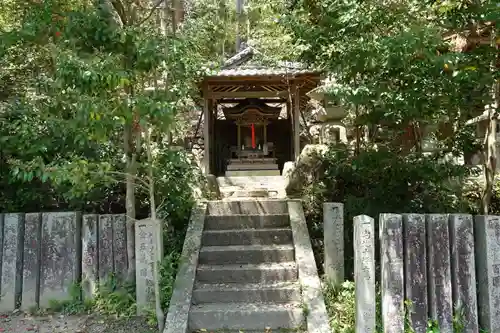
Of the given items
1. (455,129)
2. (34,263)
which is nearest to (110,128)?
(34,263)

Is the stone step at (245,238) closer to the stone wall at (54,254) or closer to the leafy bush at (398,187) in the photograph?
the leafy bush at (398,187)

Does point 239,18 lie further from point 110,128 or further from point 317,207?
point 110,128

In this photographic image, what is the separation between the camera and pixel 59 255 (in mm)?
4832

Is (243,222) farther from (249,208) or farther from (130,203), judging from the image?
(130,203)

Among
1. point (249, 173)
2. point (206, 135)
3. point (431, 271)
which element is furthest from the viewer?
point (206, 135)

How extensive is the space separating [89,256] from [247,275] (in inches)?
75.6

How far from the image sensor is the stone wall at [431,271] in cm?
398

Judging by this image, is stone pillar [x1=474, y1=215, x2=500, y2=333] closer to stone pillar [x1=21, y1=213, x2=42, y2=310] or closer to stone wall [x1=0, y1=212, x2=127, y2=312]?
stone wall [x1=0, y1=212, x2=127, y2=312]

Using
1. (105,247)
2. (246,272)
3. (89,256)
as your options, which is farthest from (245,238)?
(89,256)

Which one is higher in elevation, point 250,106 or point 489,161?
point 250,106

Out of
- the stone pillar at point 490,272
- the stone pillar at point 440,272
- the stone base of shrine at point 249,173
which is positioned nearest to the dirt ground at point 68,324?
the stone pillar at point 440,272

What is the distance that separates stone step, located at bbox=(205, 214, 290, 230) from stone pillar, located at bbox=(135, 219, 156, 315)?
1.52m

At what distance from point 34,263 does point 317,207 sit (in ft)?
13.3

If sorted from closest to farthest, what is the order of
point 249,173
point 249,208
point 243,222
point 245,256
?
point 245,256
point 243,222
point 249,208
point 249,173
